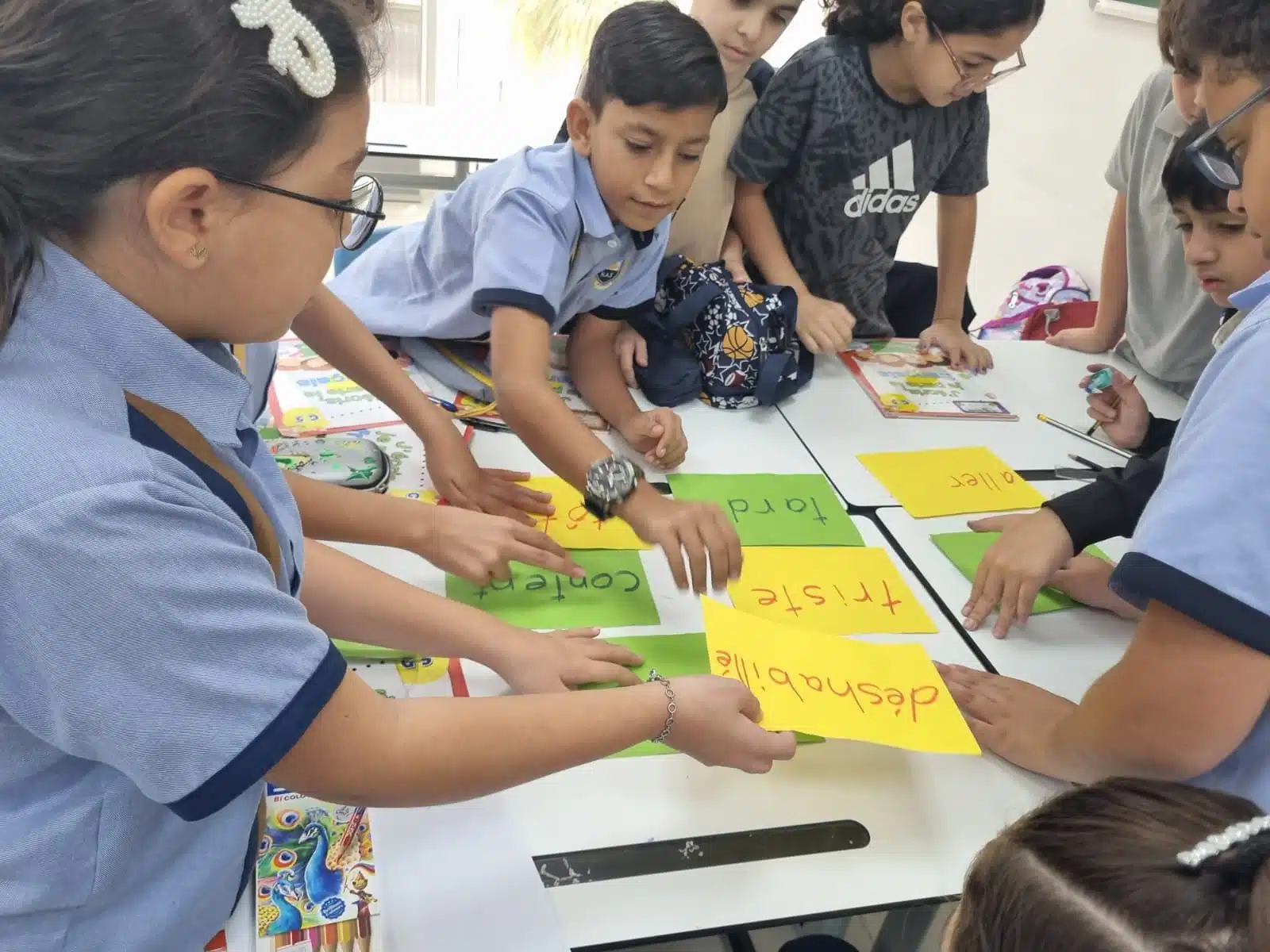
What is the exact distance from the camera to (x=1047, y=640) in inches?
36.6

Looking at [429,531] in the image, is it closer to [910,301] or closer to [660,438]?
[660,438]

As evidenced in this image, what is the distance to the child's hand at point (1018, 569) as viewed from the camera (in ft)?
3.02

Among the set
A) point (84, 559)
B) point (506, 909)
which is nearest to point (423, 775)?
point (506, 909)

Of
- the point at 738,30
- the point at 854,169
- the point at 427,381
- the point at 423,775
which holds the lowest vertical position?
the point at 427,381

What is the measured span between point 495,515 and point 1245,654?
26.3 inches

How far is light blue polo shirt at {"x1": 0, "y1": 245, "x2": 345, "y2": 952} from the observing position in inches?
15.5

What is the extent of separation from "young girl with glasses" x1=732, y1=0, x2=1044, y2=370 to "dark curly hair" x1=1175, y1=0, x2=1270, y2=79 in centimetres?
61

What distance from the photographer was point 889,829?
690 millimetres

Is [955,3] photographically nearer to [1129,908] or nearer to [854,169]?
→ [854,169]

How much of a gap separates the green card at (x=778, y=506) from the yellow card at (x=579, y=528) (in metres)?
0.12

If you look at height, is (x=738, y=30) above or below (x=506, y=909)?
above

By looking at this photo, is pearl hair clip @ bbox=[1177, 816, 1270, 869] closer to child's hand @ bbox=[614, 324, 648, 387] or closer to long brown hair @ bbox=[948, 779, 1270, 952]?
long brown hair @ bbox=[948, 779, 1270, 952]

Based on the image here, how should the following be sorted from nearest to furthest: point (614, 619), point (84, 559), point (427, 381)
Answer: point (84, 559), point (614, 619), point (427, 381)

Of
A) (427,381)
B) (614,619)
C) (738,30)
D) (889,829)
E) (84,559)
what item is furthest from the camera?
(738,30)
